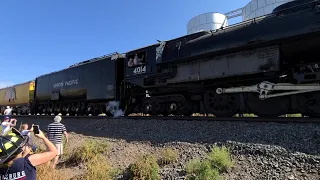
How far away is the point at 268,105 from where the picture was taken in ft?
28.6

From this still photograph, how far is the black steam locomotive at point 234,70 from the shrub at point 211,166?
353 centimetres

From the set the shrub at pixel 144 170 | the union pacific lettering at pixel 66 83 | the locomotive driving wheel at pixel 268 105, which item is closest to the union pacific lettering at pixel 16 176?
the shrub at pixel 144 170

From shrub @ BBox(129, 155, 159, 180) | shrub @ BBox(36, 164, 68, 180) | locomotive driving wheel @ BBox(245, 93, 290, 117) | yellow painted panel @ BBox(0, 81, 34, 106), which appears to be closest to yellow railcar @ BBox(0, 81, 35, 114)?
yellow painted panel @ BBox(0, 81, 34, 106)

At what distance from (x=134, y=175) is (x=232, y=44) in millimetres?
5584

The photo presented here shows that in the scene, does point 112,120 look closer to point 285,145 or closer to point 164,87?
point 164,87

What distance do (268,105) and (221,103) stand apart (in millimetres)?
1671

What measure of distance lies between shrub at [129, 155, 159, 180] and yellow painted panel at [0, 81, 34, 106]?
2338 centimetres

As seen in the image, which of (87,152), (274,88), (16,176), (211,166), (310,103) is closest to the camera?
(16,176)

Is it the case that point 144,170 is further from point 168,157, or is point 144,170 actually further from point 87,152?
point 87,152

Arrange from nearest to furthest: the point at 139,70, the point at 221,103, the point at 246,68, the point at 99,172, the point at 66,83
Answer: the point at 99,172, the point at 246,68, the point at 221,103, the point at 139,70, the point at 66,83

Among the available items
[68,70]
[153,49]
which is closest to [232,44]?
[153,49]

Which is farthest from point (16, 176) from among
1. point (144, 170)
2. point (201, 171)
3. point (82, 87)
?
point (82, 87)

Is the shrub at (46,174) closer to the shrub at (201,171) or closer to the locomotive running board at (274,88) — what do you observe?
the shrub at (201,171)

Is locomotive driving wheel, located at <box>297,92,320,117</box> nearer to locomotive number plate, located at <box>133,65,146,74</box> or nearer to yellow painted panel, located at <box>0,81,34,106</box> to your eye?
locomotive number plate, located at <box>133,65,146,74</box>
